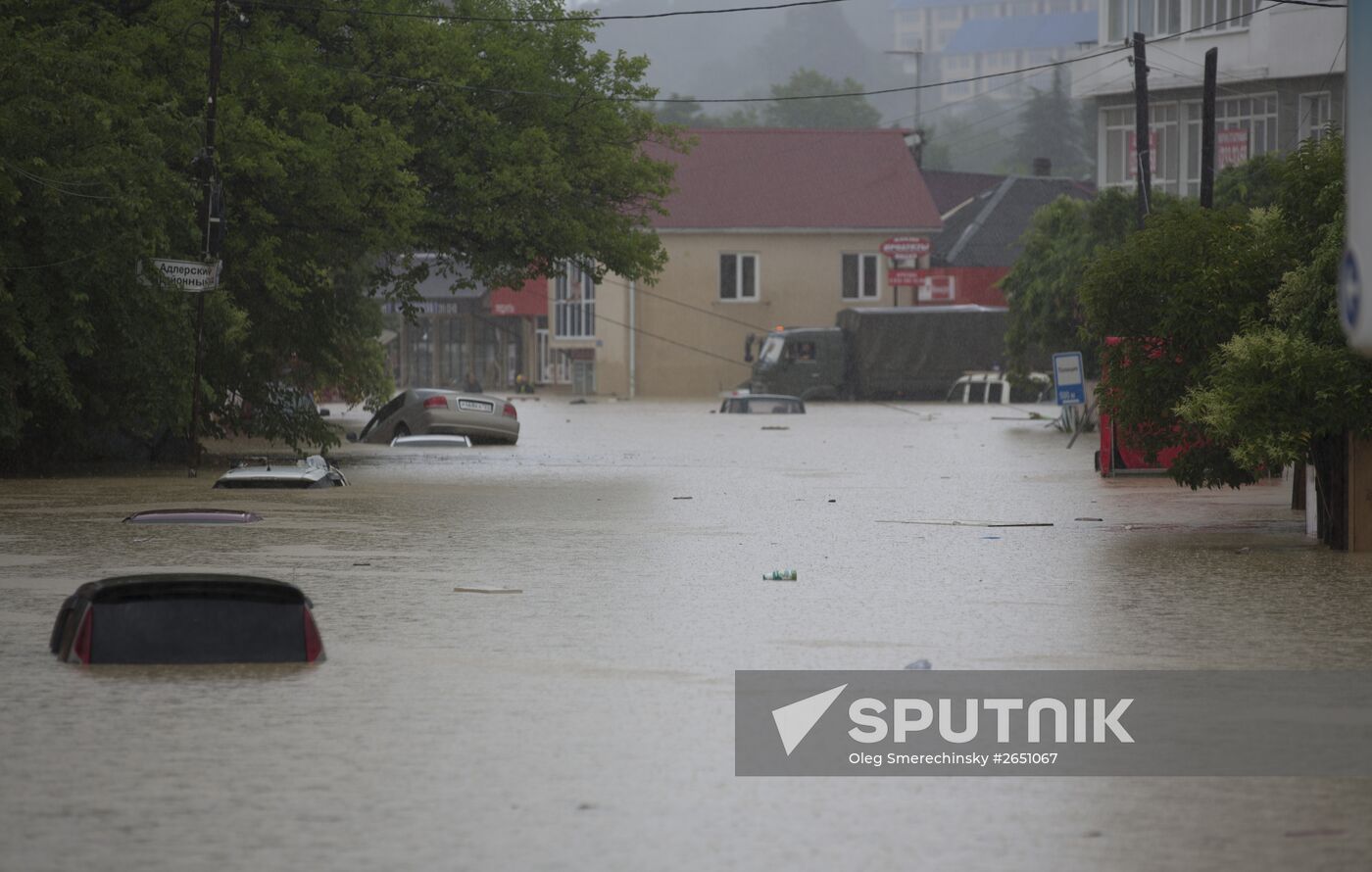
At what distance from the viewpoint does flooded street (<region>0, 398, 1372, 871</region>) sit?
704 centimetres

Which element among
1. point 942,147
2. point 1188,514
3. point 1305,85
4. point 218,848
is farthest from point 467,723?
point 942,147

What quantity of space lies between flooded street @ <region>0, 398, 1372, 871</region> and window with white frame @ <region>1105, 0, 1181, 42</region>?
34.7 metres

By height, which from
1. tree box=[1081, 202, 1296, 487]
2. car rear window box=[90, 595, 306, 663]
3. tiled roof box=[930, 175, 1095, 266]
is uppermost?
tiled roof box=[930, 175, 1095, 266]

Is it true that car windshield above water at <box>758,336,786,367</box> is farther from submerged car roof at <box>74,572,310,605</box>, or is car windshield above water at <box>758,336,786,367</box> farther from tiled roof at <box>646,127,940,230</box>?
submerged car roof at <box>74,572,310,605</box>

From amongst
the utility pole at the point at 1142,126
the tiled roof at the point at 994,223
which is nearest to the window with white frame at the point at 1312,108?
the utility pole at the point at 1142,126

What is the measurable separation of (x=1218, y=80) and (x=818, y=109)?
396ft

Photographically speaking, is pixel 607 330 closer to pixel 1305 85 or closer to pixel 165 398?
pixel 1305 85

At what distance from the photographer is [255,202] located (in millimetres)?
31250

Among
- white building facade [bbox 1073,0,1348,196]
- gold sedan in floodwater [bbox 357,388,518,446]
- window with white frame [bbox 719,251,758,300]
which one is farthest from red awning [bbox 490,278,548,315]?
gold sedan in floodwater [bbox 357,388,518,446]

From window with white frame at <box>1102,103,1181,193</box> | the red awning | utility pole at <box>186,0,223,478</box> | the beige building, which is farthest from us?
the red awning

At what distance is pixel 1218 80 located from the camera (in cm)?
5684

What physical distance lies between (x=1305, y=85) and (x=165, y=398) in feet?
118

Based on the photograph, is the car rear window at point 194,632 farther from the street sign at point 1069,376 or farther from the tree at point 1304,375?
A: the street sign at point 1069,376

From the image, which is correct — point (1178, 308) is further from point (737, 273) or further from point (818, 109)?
point (818, 109)
